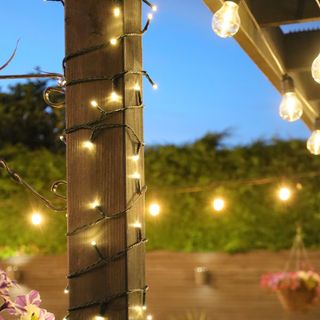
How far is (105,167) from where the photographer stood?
59.8 inches

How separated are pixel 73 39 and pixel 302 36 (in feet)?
7.20

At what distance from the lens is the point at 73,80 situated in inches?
62.2

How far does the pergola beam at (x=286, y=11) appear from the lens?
9.12ft

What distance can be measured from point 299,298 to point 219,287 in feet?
4.98

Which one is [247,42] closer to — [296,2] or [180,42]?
[296,2]

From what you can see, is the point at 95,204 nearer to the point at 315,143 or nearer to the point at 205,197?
the point at 315,143

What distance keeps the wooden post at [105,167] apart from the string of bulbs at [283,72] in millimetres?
445

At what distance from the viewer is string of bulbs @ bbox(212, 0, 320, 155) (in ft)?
6.50

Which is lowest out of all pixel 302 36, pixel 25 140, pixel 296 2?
pixel 296 2

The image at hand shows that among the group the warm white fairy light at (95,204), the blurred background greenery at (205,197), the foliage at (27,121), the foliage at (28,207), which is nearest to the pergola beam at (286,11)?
the warm white fairy light at (95,204)

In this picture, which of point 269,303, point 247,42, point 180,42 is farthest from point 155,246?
point 180,42

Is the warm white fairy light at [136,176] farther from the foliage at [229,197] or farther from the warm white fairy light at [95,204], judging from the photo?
the foliage at [229,197]

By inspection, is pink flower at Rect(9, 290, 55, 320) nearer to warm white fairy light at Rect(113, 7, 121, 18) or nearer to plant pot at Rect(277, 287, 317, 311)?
warm white fairy light at Rect(113, 7, 121, 18)

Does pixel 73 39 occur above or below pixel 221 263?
below
